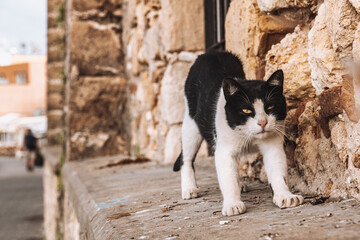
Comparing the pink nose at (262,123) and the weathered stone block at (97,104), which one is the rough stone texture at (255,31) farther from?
the weathered stone block at (97,104)

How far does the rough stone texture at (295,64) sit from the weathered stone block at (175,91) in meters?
1.22

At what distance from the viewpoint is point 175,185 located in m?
2.19

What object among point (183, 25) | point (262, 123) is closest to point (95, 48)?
point (183, 25)

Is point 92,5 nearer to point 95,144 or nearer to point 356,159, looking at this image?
point 95,144

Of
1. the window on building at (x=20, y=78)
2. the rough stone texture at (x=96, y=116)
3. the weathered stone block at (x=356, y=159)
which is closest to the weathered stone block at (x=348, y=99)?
the weathered stone block at (x=356, y=159)

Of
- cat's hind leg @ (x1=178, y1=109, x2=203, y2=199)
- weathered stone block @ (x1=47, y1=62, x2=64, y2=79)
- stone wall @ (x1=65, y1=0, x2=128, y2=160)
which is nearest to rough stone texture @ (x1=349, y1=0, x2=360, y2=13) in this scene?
cat's hind leg @ (x1=178, y1=109, x2=203, y2=199)

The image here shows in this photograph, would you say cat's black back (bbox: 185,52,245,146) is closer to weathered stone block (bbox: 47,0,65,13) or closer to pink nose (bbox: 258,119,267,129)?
pink nose (bbox: 258,119,267,129)

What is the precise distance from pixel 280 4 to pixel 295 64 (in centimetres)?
25

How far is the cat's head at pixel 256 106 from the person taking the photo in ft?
5.10

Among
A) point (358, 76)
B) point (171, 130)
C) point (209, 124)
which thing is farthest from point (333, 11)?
point (171, 130)

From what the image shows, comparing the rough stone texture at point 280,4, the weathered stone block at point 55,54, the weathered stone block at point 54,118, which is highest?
the weathered stone block at point 55,54

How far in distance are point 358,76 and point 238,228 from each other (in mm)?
583

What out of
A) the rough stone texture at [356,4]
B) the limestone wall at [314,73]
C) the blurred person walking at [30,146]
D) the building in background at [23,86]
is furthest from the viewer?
the building in background at [23,86]

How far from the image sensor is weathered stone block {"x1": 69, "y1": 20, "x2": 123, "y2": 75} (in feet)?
13.2
